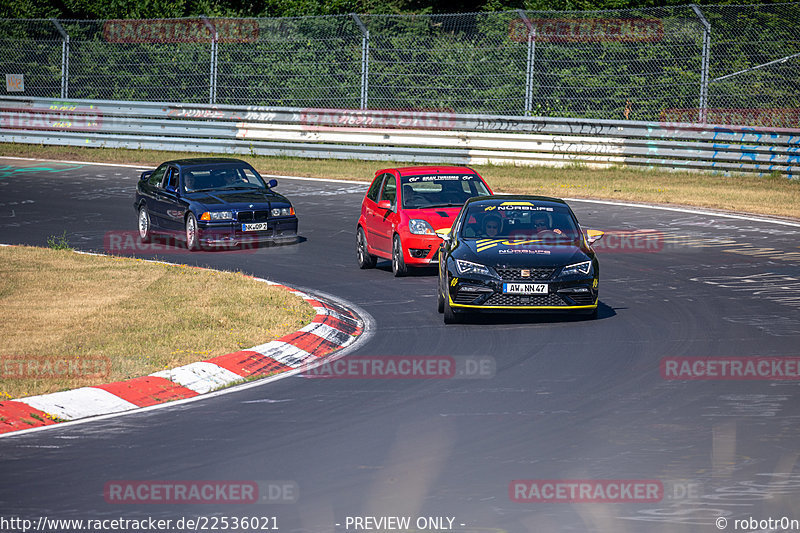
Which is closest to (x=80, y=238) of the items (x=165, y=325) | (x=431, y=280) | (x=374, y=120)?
(x=431, y=280)

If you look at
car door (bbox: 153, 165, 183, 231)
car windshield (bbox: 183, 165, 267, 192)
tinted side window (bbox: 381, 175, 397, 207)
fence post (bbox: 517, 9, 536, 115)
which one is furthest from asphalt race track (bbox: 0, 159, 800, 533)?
fence post (bbox: 517, 9, 536, 115)

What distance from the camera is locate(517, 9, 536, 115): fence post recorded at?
27.7m

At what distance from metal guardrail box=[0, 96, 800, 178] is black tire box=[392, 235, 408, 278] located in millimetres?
12335

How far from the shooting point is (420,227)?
15766 mm

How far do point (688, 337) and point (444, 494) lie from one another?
5653 mm

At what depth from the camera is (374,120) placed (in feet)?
97.3

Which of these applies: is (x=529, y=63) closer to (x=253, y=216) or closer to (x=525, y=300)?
(x=253, y=216)

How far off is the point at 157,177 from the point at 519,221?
8.80m

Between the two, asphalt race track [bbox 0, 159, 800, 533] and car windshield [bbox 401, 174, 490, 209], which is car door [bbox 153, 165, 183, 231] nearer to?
car windshield [bbox 401, 174, 490, 209]

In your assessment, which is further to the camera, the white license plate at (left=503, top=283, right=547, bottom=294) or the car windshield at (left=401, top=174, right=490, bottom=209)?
the car windshield at (left=401, top=174, right=490, bottom=209)

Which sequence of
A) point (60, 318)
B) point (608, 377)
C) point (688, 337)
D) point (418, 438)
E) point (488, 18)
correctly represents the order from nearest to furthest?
point (418, 438) → point (608, 377) → point (688, 337) → point (60, 318) → point (488, 18)

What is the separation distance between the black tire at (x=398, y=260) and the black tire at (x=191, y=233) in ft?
13.2

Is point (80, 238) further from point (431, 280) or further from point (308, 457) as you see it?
point (308, 457)

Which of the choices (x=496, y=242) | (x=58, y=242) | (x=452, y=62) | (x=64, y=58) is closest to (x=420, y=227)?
(x=496, y=242)
